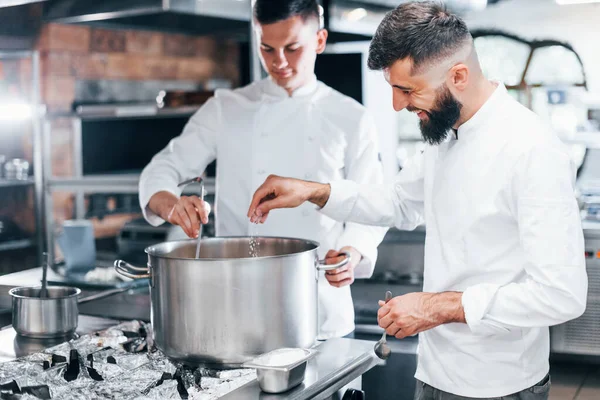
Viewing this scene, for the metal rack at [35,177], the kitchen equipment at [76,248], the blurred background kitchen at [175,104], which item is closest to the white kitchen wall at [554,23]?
the blurred background kitchen at [175,104]

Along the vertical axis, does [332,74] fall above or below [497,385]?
above

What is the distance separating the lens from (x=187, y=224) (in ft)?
6.61

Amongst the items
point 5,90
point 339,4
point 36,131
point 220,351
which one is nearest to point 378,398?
point 220,351

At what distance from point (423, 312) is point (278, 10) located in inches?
43.8

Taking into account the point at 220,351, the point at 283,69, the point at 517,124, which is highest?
the point at 283,69

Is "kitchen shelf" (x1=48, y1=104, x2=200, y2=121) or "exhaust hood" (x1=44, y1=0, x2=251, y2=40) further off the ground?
"exhaust hood" (x1=44, y1=0, x2=251, y2=40)

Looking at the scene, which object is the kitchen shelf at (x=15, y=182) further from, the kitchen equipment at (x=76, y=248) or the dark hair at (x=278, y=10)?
the dark hair at (x=278, y=10)

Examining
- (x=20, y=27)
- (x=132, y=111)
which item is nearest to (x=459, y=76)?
(x=132, y=111)

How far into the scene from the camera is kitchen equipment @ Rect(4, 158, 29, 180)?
5.72 metres

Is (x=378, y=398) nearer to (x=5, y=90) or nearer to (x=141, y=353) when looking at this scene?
(x=141, y=353)

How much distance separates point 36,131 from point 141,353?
385 centimetres

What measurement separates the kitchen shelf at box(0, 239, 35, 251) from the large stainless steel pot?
171 inches

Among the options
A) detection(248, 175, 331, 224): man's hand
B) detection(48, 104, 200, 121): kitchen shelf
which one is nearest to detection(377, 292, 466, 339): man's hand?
detection(248, 175, 331, 224): man's hand

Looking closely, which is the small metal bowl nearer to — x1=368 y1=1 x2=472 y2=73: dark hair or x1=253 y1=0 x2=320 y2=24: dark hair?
x1=368 y1=1 x2=472 y2=73: dark hair
